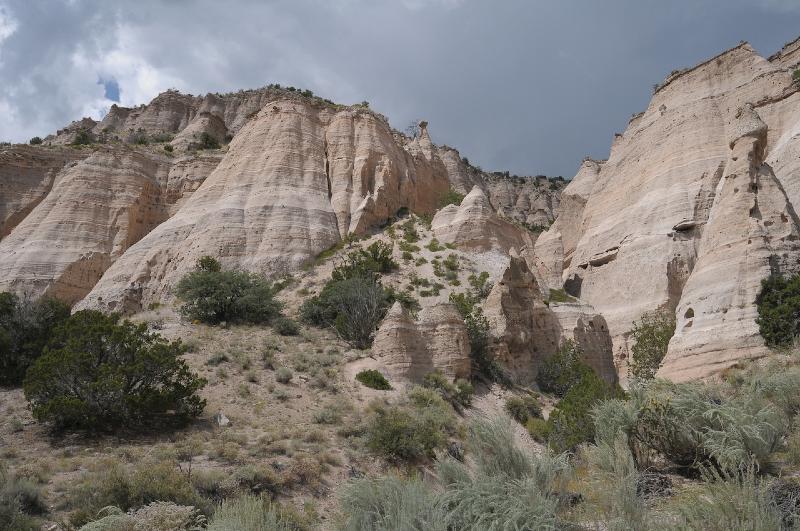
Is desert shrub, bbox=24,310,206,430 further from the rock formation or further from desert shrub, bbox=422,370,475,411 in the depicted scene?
the rock formation

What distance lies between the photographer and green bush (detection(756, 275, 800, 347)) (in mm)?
15914

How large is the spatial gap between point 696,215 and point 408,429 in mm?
21538

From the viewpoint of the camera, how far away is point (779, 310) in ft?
53.3

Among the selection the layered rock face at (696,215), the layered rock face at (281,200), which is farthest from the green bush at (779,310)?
the layered rock face at (281,200)

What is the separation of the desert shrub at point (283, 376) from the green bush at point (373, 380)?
2365 millimetres

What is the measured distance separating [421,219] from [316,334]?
52.3 feet

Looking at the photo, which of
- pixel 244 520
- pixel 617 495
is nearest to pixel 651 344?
pixel 617 495

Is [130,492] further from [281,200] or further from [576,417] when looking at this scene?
[281,200]

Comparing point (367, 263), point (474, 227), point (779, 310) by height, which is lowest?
point (779, 310)

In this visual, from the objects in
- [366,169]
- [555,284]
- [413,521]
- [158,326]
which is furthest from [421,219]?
[413,521]

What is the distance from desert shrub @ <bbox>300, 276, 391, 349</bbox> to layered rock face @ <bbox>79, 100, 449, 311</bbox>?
21.4 feet

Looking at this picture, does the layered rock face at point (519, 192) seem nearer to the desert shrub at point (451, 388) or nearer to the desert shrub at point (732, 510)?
the desert shrub at point (451, 388)

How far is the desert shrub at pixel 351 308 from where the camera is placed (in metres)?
24.0

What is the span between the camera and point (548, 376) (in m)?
25.3
